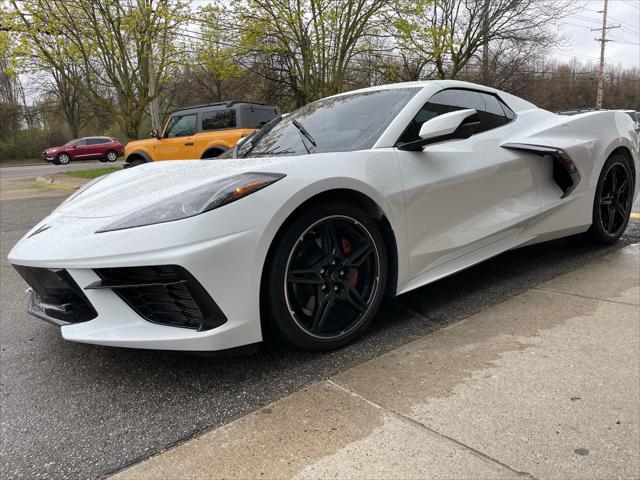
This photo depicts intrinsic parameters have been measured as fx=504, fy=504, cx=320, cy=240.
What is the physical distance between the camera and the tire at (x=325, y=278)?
224cm

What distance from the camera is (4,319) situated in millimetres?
3227

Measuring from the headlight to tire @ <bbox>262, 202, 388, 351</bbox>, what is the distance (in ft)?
0.84

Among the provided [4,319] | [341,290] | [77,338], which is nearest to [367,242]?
[341,290]

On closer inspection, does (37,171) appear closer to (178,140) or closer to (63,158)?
(63,158)

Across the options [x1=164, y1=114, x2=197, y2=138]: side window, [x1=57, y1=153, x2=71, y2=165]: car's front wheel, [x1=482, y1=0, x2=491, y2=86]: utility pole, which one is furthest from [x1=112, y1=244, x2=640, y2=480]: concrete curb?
[x1=57, y1=153, x2=71, y2=165]: car's front wheel

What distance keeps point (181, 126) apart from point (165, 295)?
9.84 meters

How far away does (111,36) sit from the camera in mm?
14281

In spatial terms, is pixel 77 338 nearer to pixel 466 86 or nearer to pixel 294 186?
pixel 294 186

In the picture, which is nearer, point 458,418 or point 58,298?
point 458,418

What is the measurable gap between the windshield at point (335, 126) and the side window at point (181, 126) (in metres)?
8.06

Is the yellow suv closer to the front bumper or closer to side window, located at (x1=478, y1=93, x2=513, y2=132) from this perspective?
side window, located at (x1=478, y1=93, x2=513, y2=132)

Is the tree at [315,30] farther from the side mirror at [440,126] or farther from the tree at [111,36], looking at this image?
the side mirror at [440,126]

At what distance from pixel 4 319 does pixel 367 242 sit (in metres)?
2.42

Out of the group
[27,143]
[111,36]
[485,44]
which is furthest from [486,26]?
[27,143]
